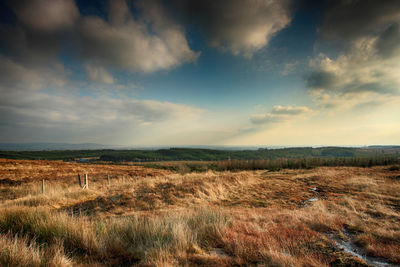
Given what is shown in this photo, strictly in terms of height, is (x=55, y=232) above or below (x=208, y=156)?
above

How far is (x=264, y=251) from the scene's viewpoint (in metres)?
3.56

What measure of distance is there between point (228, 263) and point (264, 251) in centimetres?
87

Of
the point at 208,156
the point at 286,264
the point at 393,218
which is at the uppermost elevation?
the point at 286,264

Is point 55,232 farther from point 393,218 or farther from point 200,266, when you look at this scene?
point 393,218

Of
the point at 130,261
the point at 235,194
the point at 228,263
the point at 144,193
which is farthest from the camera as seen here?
the point at 235,194

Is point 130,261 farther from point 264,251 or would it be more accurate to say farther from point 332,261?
point 332,261

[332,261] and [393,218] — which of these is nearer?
[332,261]

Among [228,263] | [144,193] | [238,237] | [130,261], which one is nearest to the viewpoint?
[228,263]

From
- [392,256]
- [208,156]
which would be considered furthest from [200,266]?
[208,156]

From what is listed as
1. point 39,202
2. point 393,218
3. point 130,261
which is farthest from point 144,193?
point 393,218

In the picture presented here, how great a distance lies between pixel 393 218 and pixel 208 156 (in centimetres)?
14807

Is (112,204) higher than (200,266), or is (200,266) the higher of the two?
(200,266)

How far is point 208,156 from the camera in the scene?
15450 cm

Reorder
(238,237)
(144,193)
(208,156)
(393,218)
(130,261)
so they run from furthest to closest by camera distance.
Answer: (208,156) < (144,193) < (393,218) < (238,237) < (130,261)
